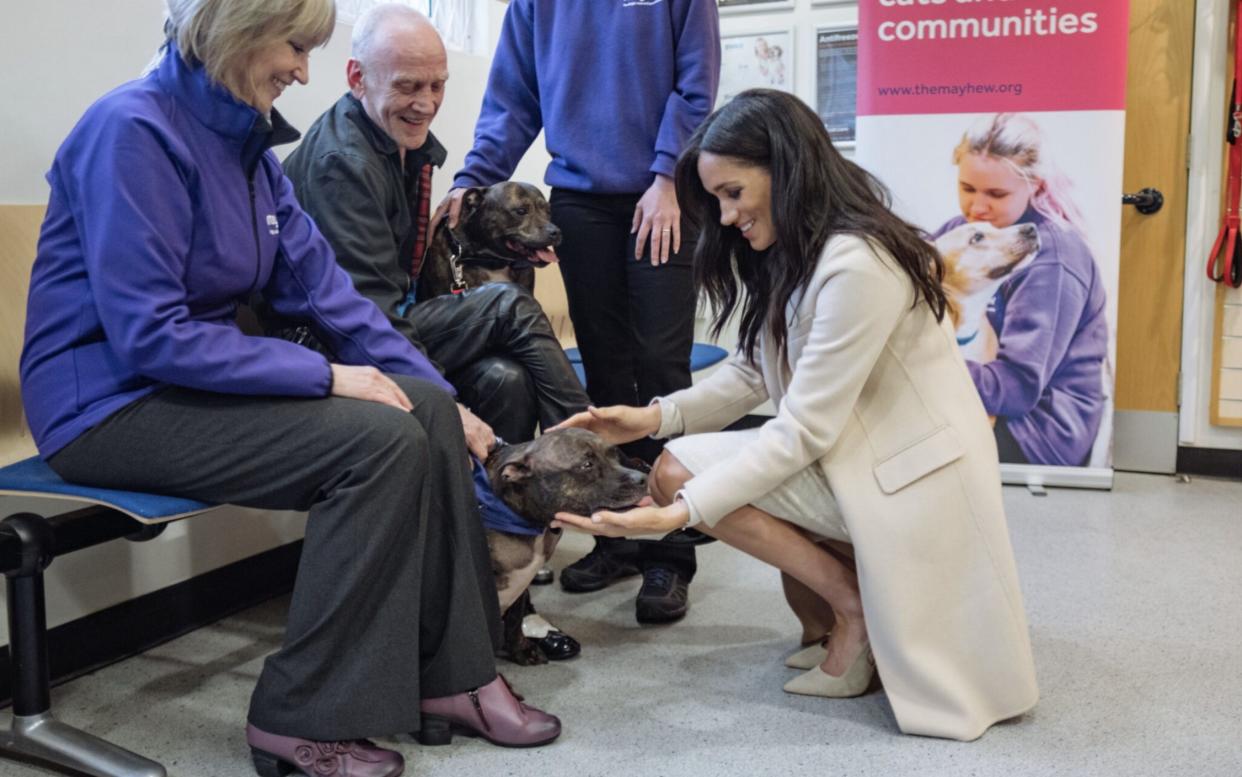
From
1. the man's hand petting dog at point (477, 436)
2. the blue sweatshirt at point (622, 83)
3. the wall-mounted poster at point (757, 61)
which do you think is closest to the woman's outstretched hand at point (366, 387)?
the man's hand petting dog at point (477, 436)

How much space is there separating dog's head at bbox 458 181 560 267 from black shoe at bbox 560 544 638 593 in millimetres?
776

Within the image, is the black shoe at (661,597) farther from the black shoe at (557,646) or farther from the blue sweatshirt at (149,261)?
the blue sweatshirt at (149,261)

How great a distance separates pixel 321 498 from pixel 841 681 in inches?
41.2

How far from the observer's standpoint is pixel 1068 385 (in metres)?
4.08

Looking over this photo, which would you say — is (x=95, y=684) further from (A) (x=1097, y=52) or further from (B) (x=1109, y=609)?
(A) (x=1097, y=52)

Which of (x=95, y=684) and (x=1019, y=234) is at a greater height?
(x=1019, y=234)

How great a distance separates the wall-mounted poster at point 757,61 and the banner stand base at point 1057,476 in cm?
182

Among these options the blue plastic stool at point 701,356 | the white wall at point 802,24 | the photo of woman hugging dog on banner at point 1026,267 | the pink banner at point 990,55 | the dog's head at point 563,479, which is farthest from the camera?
the white wall at point 802,24

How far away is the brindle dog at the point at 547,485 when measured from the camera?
7.08 feet

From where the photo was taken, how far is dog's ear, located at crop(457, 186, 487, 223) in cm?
276

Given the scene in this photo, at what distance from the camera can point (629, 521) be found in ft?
6.21

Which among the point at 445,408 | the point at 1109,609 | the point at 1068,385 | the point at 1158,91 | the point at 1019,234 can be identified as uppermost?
the point at 1158,91

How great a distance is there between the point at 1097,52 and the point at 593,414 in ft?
8.45

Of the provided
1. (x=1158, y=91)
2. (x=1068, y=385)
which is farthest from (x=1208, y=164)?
(x=1068, y=385)
